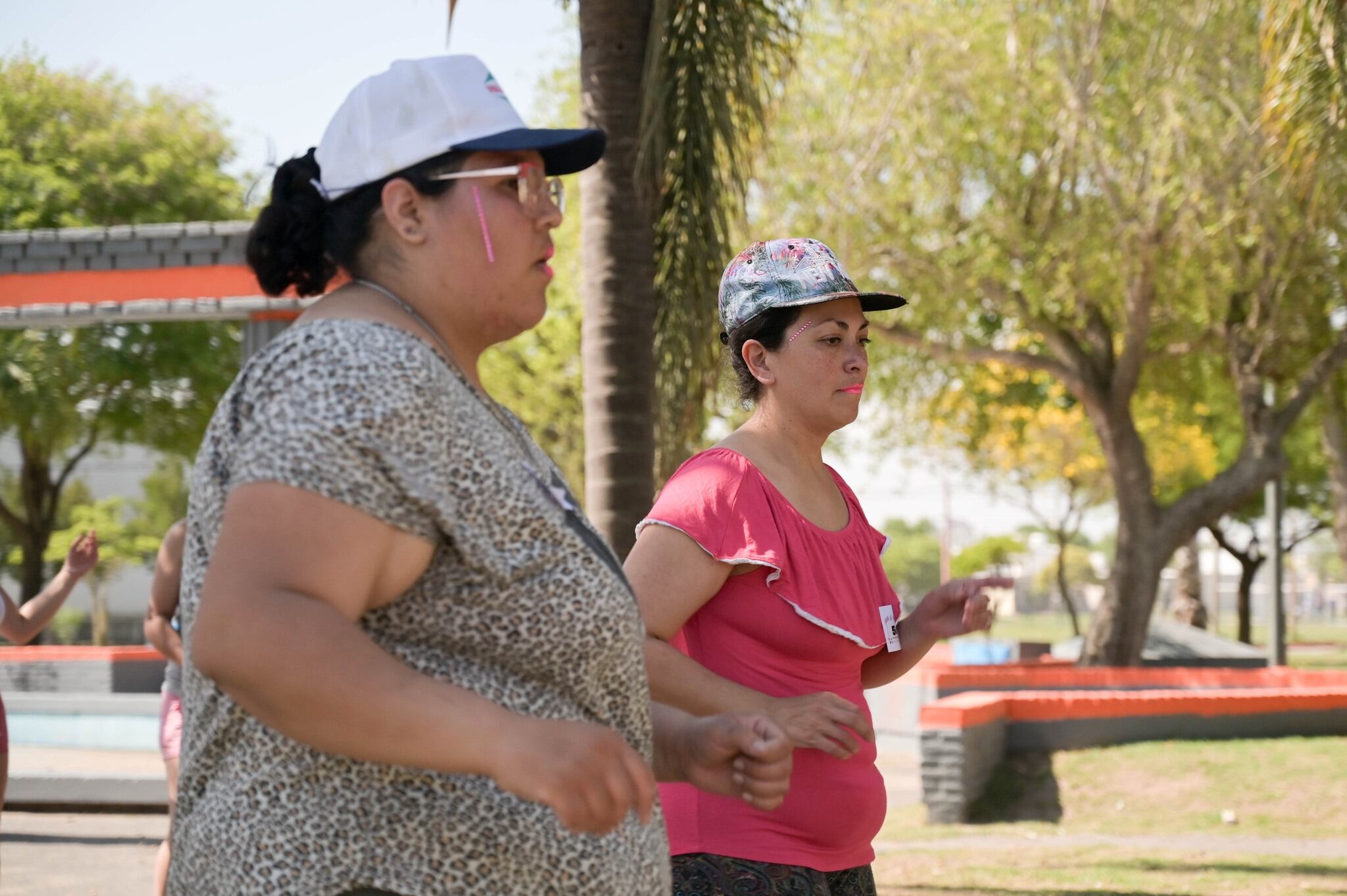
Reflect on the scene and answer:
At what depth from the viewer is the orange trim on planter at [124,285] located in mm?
13156

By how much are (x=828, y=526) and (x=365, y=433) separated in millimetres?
1715

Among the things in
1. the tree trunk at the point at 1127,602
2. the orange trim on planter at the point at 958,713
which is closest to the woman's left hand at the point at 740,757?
the orange trim on planter at the point at 958,713

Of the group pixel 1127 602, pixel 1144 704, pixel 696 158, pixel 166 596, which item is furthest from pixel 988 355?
pixel 166 596

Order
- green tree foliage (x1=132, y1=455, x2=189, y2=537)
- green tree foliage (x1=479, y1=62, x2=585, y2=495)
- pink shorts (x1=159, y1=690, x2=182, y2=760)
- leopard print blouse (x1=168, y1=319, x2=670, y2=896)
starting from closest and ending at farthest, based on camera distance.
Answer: leopard print blouse (x1=168, y1=319, x2=670, y2=896) → pink shorts (x1=159, y1=690, x2=182, y2=760) → green tree foliage (x1=479, y1=62, x2=585, y2=495) → green tree foliage (x1=132, y1=455, x2=189, y2=537)

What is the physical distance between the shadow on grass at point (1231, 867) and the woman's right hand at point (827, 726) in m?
6.06

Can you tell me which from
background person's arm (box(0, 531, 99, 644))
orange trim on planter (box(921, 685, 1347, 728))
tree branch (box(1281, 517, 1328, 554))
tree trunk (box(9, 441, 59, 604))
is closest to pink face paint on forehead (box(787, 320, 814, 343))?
background person's arm (box(0, 531, 99, 644))

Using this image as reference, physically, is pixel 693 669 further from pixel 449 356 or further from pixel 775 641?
pixel 449 356

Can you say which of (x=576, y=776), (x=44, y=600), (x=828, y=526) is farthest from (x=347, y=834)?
(x=44, y=600)

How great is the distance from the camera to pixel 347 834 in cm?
154

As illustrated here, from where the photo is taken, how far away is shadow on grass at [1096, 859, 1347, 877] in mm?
7527

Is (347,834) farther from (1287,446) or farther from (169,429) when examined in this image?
(1287,446)

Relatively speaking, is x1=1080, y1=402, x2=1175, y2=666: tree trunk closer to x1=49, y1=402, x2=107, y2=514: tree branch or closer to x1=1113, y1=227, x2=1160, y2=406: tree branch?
x1=1113, y1=227, x2=1160, y2=406: tree branch

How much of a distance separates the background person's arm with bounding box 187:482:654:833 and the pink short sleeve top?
55.7 inches

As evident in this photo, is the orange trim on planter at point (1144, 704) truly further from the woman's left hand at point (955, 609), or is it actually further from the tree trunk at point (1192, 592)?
the tree trunk at point (1192, 592)
